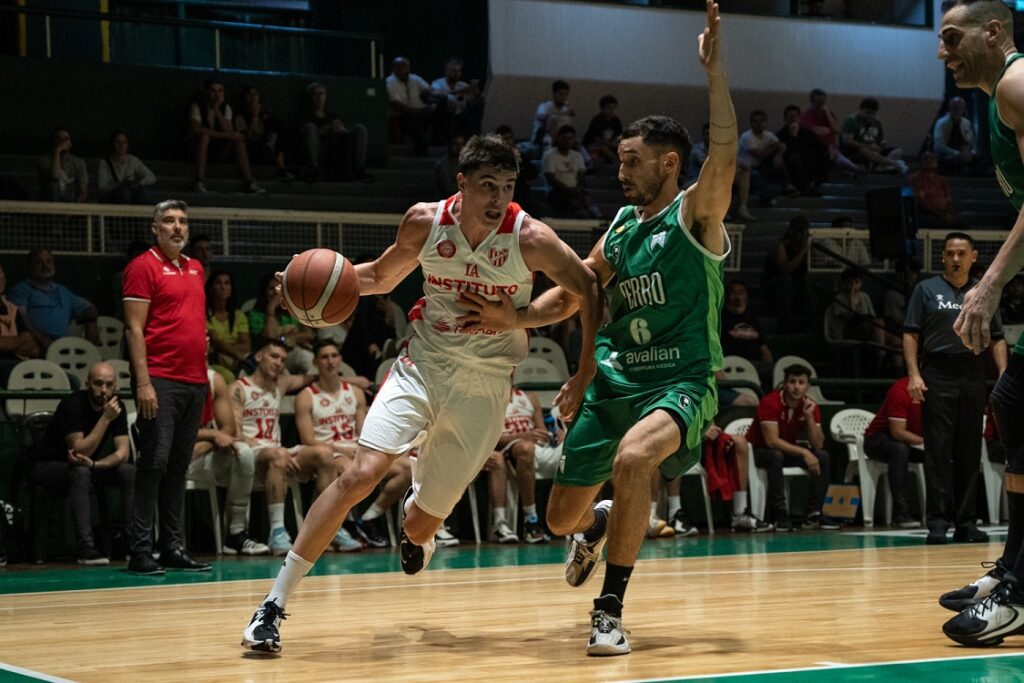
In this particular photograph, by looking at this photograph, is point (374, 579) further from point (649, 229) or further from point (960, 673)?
point (960, 673)

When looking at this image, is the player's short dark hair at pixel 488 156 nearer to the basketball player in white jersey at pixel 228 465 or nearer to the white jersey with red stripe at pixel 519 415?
the basketball player in white jersey at pixel 228 465

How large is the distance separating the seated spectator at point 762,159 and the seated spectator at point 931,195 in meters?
1.63

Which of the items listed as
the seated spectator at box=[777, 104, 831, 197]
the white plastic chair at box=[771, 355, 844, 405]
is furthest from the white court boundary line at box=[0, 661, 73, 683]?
the seated spectator at box=[777, 104, 831, 197]

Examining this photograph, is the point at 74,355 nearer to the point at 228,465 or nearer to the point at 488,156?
the point at 228,465

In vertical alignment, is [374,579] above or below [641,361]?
below

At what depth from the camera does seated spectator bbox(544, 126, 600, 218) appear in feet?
53.9

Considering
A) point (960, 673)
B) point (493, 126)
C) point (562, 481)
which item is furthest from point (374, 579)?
point (493, 126)

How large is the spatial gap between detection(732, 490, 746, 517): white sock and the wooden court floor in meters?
2.07

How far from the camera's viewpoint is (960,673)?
4402mm

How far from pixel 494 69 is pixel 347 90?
10.7 ft

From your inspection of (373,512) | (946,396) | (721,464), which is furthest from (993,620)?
(721,464)

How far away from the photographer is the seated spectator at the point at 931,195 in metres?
18.4

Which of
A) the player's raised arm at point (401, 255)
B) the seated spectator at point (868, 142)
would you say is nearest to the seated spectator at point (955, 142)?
the seated spectator at point (868, 142)

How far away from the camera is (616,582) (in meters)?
5.07
